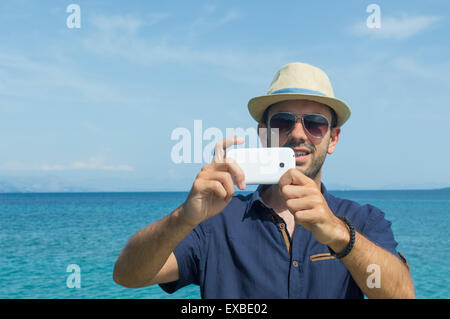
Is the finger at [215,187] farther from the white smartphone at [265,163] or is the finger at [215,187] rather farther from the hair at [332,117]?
the hair at [332,117]

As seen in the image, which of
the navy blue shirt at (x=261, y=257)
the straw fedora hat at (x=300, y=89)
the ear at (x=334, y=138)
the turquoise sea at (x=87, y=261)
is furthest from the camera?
the turquoise sea at (x=87, y=261)

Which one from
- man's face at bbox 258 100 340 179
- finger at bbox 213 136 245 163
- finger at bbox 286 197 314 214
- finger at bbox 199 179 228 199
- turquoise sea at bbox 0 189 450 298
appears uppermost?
man's face at bbox 258 100 340 179

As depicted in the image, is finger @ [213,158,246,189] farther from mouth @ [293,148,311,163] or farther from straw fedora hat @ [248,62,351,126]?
straw fedora hat @ [248,62,351,126]

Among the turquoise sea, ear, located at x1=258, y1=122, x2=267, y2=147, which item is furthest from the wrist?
the turquoise sea

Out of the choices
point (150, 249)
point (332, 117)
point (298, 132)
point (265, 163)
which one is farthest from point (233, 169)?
point (332, 117)

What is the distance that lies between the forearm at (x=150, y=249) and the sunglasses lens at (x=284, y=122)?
49.9 inches

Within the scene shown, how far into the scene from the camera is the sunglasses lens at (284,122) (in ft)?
10.8

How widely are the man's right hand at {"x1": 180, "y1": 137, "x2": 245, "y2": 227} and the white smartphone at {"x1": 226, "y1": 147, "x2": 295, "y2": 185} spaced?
0.58ft

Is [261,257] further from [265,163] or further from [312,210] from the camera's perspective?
[312,210]

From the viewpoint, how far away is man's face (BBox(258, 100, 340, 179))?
3.21m

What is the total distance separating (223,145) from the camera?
2.54 meters

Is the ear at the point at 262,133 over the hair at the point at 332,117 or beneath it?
beneath

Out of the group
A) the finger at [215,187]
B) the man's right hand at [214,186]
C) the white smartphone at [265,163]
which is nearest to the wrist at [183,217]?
the man's right hand at [214,186]

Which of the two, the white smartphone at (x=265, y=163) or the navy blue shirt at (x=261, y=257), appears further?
the navy blue shirt at (x=261, y=257)
